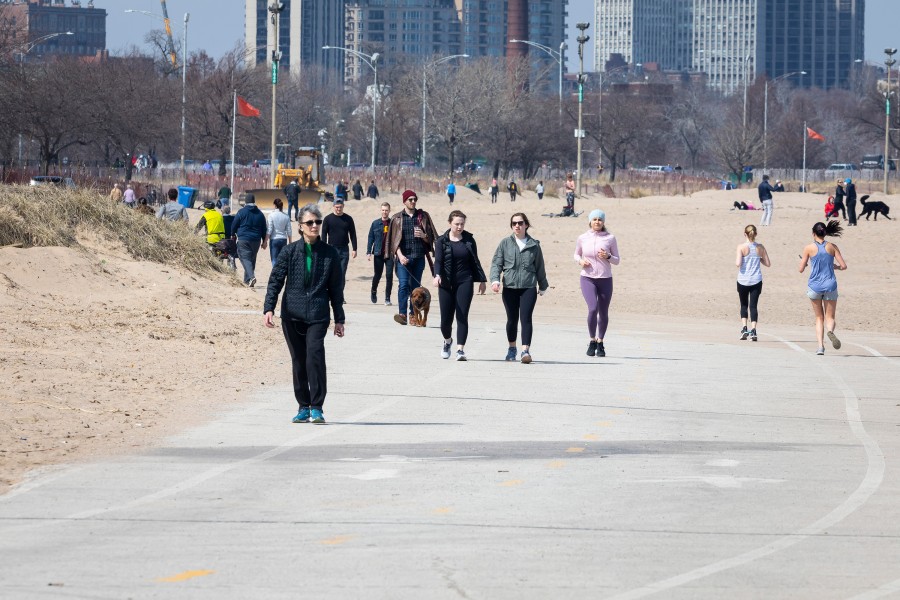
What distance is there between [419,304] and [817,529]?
1150 cm

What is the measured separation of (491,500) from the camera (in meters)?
8.71

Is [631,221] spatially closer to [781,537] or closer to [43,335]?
[43,335]

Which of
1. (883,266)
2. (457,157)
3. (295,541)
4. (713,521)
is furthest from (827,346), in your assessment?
(457,157)

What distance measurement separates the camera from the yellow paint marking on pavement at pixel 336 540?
24.6 ft

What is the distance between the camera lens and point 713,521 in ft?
27.0

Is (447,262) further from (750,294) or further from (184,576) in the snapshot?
(184,576)

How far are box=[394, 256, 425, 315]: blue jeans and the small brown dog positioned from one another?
0.98ft

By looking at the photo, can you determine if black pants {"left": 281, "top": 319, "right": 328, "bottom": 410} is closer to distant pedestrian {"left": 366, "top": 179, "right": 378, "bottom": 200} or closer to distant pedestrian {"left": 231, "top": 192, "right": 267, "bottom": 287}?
distant pedestrian {"left": 231, "top": 192, "right": 267, "bottom": 287}

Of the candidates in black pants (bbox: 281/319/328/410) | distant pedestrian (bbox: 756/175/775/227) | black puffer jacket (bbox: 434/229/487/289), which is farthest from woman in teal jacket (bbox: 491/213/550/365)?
distant pedestrian (bbox: 756/175/775/227)

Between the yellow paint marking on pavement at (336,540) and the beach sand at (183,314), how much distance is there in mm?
2305

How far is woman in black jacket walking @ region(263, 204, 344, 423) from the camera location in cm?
1156

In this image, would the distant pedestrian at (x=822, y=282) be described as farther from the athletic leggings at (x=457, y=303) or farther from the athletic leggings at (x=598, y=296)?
the athletic leggings at (x=457, y=303)

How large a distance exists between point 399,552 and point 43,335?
10.6 m

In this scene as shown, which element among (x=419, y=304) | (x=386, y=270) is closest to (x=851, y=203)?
(x=386, y=270)
